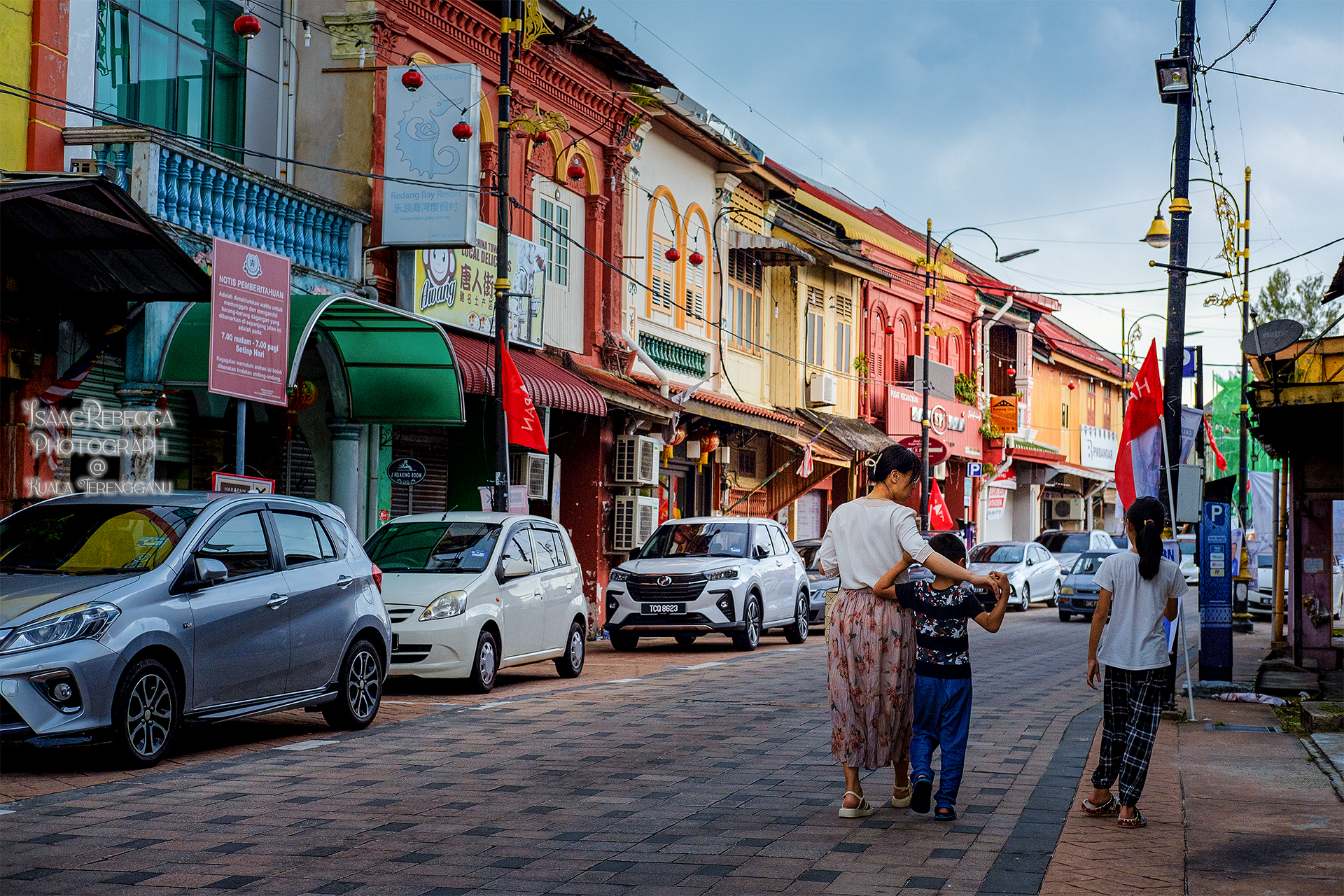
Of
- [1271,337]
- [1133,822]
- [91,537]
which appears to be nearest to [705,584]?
[1271,337]

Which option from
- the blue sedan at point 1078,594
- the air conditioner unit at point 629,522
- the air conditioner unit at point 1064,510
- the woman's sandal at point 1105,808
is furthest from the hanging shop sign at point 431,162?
the air conditioner unit at point 1064,510

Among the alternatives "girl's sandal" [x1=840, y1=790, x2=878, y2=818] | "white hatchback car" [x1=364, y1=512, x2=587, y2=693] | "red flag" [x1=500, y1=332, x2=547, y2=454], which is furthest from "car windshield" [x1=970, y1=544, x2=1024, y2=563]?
"girl's sandal" [x1=840, y1=790, x2=878, y2=818]

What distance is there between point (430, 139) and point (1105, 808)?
13.4 meters

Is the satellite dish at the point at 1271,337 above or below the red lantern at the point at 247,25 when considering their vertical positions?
below

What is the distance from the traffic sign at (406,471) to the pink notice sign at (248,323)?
17.2 ft

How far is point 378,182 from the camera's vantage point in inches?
755

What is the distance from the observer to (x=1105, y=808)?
8.07 m

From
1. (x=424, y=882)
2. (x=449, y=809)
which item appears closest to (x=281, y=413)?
(x=449, y=809)

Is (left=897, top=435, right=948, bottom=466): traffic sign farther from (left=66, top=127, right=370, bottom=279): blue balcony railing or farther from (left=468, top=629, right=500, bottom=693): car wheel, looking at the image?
(left=468, top=629, right=500, bottom=693): car wheel

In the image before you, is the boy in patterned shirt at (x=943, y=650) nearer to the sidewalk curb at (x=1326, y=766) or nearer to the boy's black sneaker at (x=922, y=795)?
the boy's black sneaker at (x=922, y=795)

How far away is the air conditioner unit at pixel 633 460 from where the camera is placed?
26.1 metres

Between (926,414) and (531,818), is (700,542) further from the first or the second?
(926,414)

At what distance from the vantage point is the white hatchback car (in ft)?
46.1

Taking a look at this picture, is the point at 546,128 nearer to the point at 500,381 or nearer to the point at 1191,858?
the point at 500,381
